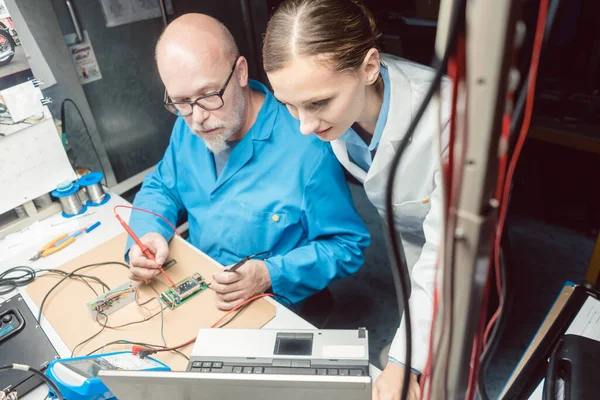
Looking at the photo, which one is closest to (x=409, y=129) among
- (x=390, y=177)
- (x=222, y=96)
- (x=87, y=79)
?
(x=390, y=177)

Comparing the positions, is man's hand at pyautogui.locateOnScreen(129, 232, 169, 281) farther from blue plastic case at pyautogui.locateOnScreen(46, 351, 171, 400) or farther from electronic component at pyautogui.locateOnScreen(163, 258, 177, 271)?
blue plastic case at pyautogui.locateOnScreen(46, 351, 171, 400)

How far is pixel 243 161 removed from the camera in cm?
134

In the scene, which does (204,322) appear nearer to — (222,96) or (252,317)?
(252,317)

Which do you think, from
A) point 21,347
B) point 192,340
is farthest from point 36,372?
point 192,340

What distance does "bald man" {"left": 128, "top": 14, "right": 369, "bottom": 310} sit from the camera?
125 cm

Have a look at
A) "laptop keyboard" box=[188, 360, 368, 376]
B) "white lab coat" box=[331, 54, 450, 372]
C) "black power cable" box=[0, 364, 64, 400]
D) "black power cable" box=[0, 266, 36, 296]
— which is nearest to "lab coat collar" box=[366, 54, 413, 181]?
"white lab coat" box=[331, 54, 450, 372]

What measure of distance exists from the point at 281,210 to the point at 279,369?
2.09ft

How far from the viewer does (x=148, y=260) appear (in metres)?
1.20

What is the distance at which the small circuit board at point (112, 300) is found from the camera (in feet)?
3.72

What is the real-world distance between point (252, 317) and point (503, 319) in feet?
2.31

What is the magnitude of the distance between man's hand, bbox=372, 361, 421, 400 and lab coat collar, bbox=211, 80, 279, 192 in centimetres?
75

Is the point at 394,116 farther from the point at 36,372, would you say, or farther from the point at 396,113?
the point at 36,372

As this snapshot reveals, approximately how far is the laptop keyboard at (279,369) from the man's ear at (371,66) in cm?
63

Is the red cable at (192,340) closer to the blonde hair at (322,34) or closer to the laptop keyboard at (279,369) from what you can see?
the laptop keyboard at (279,369)
